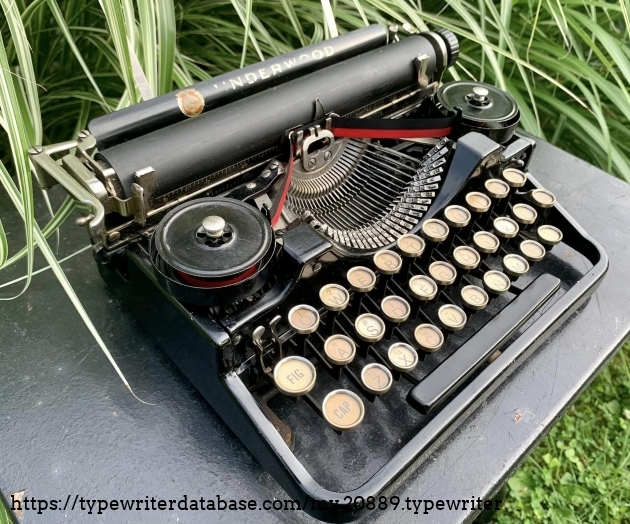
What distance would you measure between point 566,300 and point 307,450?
2.41 feet

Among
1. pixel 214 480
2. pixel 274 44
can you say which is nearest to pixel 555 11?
pixel 274 44

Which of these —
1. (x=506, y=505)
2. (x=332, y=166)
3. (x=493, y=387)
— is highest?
(x=332, y=166)

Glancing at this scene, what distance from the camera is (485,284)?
4.52 feet

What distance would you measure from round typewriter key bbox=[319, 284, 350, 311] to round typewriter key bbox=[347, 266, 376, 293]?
0.02m

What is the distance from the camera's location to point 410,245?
130 centimetres

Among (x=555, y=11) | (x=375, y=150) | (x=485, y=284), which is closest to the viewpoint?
(x=485, y=284)

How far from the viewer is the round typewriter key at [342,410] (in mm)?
1057

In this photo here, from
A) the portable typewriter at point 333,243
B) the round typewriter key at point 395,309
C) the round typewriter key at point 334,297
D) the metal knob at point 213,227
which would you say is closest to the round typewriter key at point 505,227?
the portable typewriter at point 333,243

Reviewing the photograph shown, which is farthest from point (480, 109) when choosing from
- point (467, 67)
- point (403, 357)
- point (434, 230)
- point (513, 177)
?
point (467, 67)

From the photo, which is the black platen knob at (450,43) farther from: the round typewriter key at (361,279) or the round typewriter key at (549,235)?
the round typewriter key at (361,279)

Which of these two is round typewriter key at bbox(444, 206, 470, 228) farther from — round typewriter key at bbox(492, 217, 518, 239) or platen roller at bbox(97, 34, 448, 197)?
platen roller at bbox(97, 34, 448, 197)

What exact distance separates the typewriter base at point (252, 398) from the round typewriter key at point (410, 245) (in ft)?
1.00

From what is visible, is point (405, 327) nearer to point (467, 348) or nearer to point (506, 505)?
point (467, 348)

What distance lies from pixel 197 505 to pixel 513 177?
3.73ft
